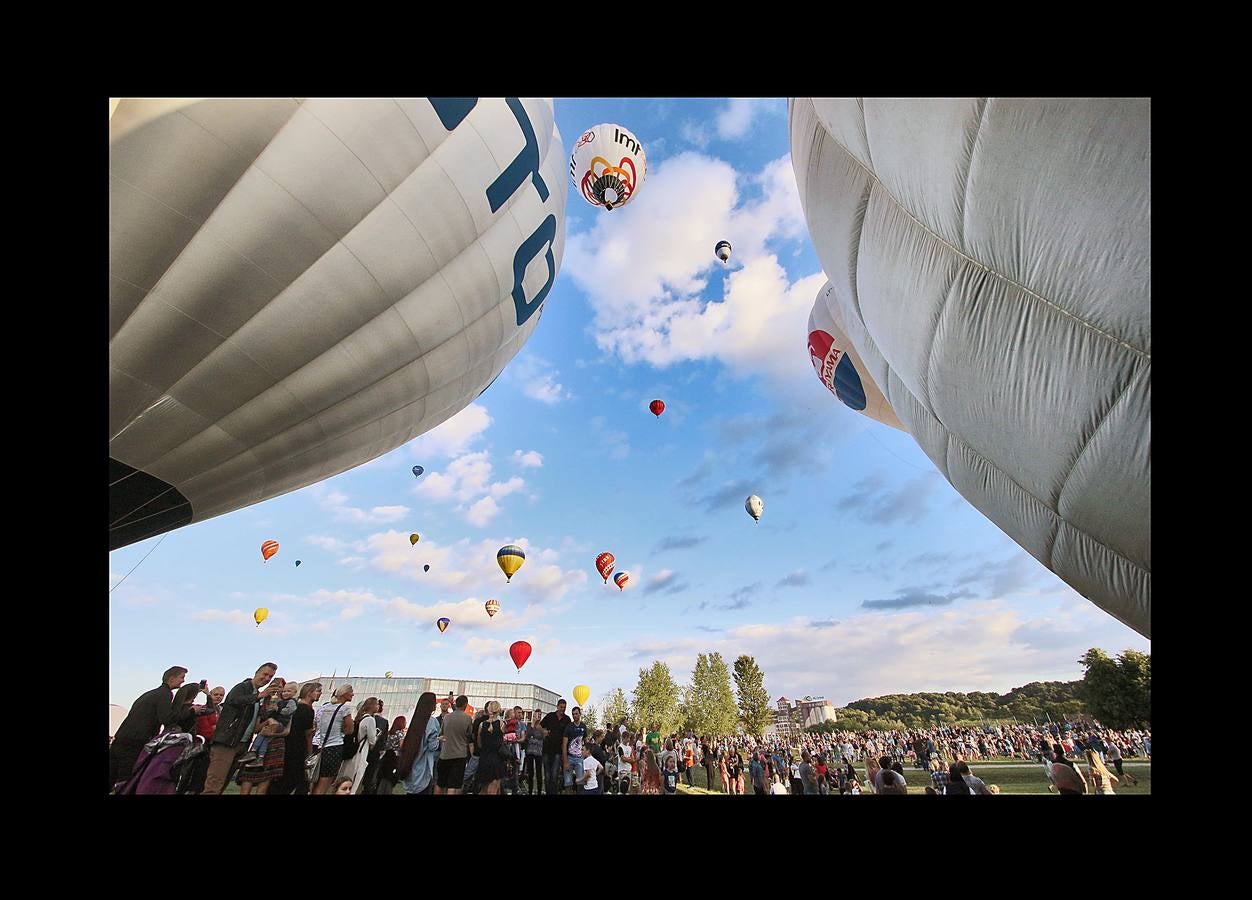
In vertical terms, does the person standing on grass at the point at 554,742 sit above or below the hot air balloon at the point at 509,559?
below

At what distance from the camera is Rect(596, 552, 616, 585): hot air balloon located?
53.0 feet

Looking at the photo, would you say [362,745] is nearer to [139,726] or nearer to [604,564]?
[139,726]

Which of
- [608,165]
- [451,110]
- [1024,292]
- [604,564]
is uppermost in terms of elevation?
[608,165]

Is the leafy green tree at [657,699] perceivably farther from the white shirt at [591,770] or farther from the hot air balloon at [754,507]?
the white shirt at [591,770]

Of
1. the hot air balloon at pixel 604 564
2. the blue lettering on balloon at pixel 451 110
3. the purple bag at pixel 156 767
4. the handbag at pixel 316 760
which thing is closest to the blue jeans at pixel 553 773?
the handbag at pixel 316 760

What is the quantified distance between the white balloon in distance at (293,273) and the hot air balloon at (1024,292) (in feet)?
10.3

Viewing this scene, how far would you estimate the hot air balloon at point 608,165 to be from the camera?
1045 cm

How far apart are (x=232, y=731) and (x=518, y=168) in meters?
4.72

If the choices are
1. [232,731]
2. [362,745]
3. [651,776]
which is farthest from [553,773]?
[651,776]

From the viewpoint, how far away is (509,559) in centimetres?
1155

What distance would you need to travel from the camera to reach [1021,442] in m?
2.07
